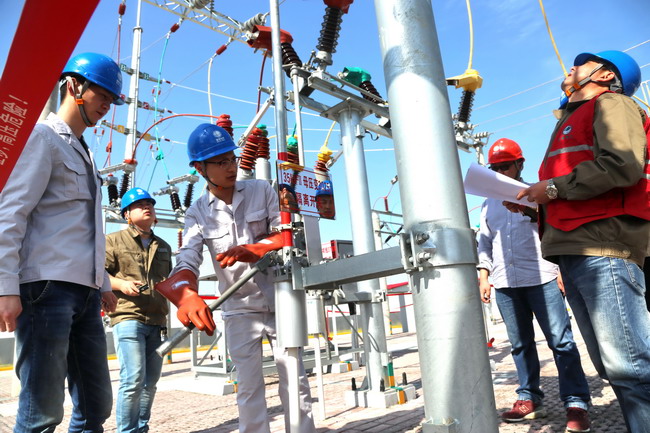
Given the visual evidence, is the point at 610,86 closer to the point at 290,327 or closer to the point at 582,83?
the point at 582,83

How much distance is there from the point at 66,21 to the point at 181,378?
23.7ft

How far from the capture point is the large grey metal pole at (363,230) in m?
4.24

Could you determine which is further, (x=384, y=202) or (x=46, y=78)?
(x=384, y=202)

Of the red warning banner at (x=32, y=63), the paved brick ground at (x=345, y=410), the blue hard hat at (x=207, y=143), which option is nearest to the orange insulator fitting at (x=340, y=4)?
the blue hard hat at (x=207, y=143)

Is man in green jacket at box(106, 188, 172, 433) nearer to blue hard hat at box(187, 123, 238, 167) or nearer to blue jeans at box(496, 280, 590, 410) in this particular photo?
blue hard hat at box(187, 123, 238, 167)

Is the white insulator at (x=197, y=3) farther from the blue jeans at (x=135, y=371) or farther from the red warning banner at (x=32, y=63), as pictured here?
the red warning banner at (x=32, y=63)

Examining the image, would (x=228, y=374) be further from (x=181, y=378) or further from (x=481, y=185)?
(x=481, y=185)

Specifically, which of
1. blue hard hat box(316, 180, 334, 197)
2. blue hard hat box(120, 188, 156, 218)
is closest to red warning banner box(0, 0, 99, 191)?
blue hard hat box(316, 180, 334, 197)

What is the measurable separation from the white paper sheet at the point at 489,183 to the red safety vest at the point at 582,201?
0.17 meters

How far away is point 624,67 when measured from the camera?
6.99ft

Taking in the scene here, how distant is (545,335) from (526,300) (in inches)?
10.4

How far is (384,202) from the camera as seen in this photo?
46.3 feet

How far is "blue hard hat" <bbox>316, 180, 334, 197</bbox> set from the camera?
2223 millimetres

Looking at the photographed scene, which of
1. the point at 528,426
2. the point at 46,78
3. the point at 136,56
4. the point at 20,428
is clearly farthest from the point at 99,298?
the point at 136,56
